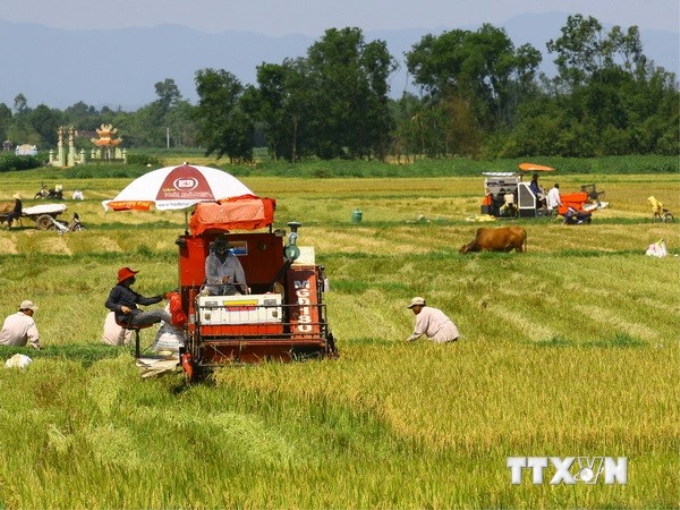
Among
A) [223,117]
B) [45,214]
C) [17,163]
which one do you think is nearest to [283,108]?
[223,117]

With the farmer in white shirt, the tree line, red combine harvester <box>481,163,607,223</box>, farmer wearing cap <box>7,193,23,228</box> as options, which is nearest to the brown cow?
red combine harvester <box>481,163,607,223</box>

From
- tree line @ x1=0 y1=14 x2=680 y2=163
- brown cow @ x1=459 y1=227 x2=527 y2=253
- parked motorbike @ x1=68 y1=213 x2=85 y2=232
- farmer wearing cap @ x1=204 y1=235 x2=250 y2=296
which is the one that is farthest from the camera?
tree line @ x1=0 y1=14 x2=680 y2=163

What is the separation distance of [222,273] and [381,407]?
14.6 feet

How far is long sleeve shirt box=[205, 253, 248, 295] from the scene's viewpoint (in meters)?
17.5

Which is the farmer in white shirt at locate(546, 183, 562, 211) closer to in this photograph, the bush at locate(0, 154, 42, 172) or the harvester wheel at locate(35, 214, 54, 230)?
the harvester wheel at locate(35, 214, 54, 230)

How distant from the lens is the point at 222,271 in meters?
17.5

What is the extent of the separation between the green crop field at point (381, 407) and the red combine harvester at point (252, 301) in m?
0.59

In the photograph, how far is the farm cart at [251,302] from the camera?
17.0 metres

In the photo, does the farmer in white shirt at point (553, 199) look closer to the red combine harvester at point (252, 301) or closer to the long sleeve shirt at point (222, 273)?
the red combine harvester at point (252, 301)

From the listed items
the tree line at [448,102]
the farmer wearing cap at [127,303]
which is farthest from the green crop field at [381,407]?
the tree line at [448,102]

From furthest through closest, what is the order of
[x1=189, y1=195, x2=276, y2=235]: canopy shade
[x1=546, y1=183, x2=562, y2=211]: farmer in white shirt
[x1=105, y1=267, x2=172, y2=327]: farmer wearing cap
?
[x1=546, y1=183, x2=562, y2=211]: farmer in white shirt
[x1=105, y1=267, x2=172, y2=327]: farmer wearing cap
[x1=189, y1=195, x2=276, y2=235]: canopy shade

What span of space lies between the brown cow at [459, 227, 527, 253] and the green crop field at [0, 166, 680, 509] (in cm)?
438

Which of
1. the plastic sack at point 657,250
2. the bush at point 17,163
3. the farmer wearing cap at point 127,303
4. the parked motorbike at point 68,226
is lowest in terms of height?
the bush at point 17,163

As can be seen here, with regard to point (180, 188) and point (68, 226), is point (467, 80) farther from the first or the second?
point (180, 188)
